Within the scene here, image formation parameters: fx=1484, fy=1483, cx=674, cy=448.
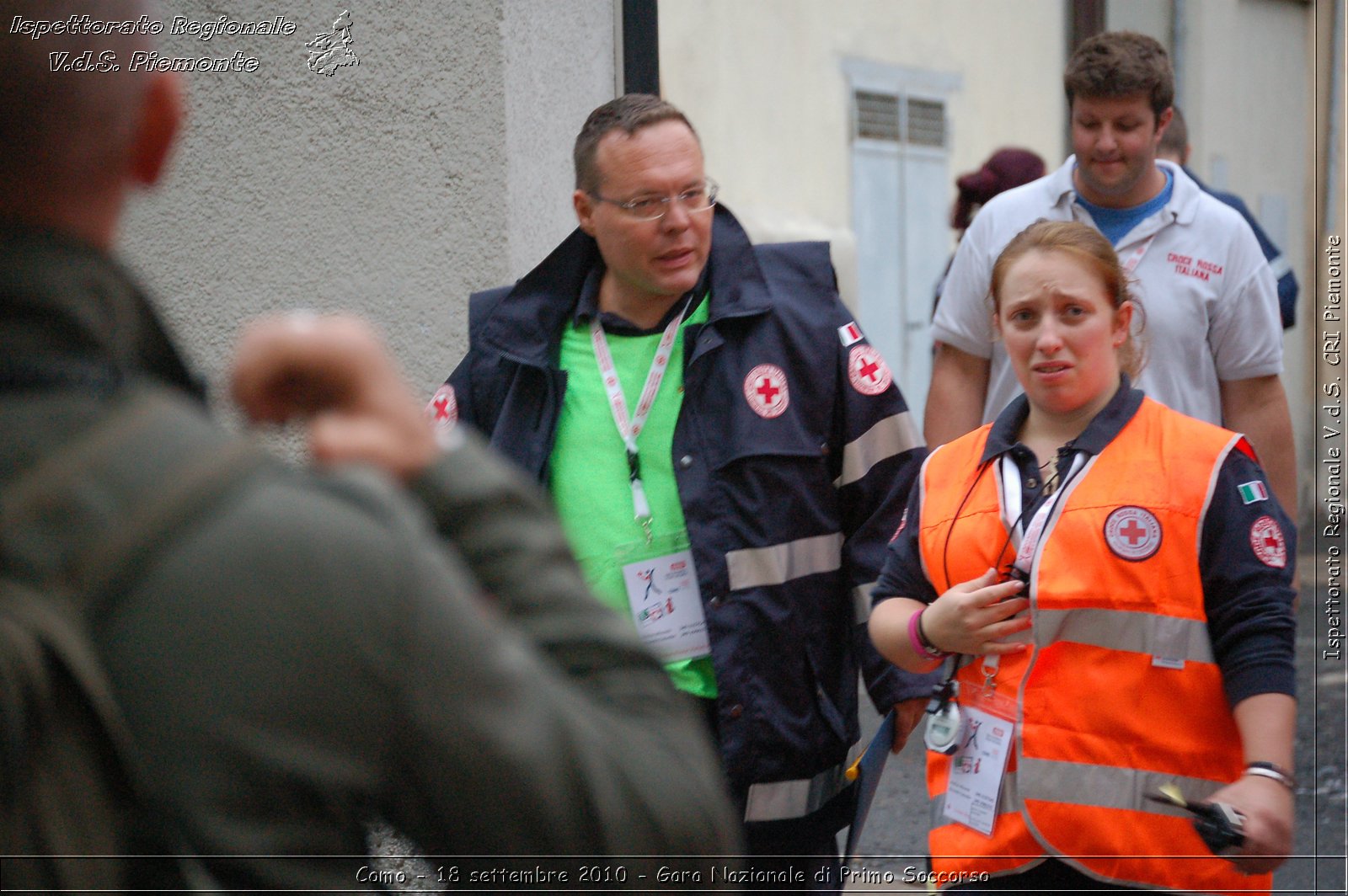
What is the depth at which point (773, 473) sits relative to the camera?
118 inches

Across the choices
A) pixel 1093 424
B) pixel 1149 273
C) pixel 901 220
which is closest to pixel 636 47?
pixel 1149 273

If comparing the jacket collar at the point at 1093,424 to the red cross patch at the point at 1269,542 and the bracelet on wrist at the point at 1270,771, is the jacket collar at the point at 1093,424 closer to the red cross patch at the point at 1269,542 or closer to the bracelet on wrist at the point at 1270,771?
the red cross patch at the point at 1269,542

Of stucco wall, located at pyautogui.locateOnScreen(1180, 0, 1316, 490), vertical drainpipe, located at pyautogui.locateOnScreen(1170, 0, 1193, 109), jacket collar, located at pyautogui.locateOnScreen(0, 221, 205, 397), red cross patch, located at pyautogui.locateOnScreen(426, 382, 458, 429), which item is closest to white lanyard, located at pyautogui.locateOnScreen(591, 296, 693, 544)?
red cross patch, located at pyautogui.locateOnScreen(426, 382, 458, 429)

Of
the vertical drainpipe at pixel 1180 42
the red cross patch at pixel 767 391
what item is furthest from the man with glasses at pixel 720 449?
the vertical drainpipe at pixel 1180 42

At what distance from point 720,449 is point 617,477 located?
0.73 feet

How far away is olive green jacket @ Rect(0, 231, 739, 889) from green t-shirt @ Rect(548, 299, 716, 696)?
1833mm

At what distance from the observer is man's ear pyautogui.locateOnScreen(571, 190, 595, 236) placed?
329 cm

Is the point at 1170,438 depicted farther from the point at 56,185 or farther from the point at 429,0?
the point at 429,0

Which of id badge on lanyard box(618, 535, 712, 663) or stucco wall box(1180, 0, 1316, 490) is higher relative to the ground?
stucco wall box(1180, 0, 1316, 490)

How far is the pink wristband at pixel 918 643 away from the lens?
2.66 m

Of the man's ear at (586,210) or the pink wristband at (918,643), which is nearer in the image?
the pink wristband at (918,643)

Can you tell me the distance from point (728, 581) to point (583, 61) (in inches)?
74.6

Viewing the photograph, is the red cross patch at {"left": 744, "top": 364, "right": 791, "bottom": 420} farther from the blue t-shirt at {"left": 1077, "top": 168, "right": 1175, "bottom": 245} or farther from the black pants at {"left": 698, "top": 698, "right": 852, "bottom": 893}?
the blue t-shirt at {"left": 1077, "top": 168, "right": 1175, "bottom": 245}

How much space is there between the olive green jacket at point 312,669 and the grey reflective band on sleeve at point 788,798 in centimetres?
188
